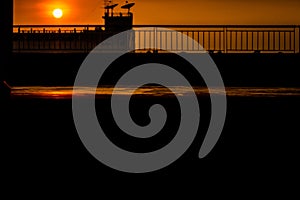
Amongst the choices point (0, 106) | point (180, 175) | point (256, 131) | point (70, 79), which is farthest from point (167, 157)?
point (70, 79)

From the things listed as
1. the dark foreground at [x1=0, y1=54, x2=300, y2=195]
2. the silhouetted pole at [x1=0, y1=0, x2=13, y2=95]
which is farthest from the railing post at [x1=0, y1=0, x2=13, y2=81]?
the dark foreground at [x1=0, y1=54, x2=300, y2=195]

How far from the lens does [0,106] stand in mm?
12320

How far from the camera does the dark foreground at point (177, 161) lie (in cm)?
698

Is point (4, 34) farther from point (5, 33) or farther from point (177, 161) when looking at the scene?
point (177, 161)

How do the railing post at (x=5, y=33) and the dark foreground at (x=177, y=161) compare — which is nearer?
the dark foreground at (x=177, y=161)

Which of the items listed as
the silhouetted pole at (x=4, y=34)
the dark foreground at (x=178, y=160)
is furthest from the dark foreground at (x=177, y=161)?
the silhouetted pole at (x=4, y=34)

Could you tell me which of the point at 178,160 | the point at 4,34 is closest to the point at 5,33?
the point at 4,34

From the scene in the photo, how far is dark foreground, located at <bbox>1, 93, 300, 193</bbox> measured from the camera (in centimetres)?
698

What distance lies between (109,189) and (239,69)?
972 inches

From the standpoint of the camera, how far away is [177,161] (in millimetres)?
8422

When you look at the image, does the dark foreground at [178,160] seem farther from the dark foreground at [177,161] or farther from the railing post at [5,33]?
the railing post at [5,33]

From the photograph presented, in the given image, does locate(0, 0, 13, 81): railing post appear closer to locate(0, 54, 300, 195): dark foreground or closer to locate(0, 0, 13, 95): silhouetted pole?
locate(0, 0, 13, 95): silhouetted pole

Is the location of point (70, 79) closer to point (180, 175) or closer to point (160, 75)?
point (160, 75)

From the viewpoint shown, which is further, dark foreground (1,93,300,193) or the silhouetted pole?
the silhouetted pole
